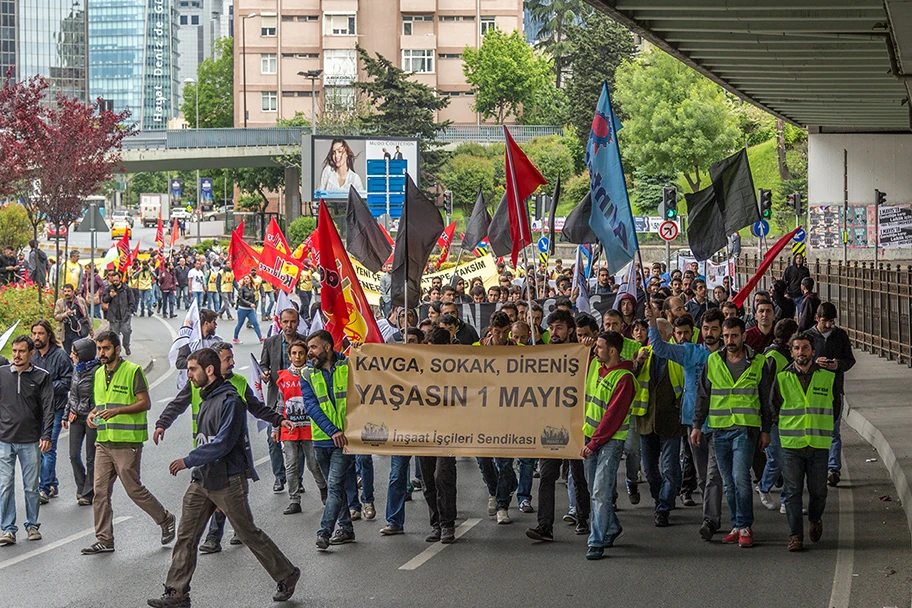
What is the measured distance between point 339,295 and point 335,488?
231cm

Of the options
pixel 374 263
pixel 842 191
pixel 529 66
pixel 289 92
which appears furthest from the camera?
pixel 289 92

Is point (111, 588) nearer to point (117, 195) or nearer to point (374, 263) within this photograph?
point (374, 263)

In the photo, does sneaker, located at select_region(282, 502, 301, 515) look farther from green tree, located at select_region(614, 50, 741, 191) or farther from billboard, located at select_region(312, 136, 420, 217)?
green tree, located at select_region(614, 50, 741, 191)

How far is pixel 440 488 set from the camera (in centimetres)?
1032

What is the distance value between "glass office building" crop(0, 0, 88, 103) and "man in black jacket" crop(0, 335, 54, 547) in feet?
576

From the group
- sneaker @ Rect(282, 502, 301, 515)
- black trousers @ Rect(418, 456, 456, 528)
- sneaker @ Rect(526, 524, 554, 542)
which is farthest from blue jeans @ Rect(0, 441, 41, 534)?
sneaker @ Rect(526, 524, 554, 542)

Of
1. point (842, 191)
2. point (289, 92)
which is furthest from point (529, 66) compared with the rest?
point (842, 191)

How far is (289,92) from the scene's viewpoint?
104500mm

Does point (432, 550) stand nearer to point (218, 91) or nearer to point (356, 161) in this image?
point (356, 161)

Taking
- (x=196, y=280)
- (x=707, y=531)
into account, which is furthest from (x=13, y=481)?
(x=196, y=280)

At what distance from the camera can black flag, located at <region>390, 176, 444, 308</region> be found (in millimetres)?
12773

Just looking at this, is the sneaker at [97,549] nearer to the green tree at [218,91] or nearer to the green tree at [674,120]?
the green tree at [674,120]

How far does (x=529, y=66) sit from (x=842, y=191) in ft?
200

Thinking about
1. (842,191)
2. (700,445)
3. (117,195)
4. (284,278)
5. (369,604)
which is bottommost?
(369,604)
